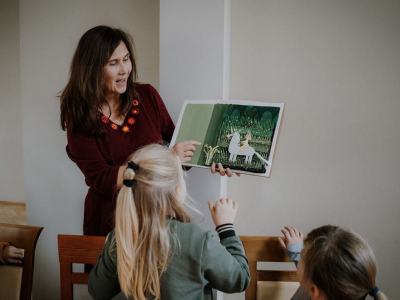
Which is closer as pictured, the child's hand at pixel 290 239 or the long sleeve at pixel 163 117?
the child's hand at pixel 290 239

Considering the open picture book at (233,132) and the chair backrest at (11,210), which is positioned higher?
the open picture book at (233,132)

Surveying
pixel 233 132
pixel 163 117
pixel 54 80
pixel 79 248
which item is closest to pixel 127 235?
pixel 79 248

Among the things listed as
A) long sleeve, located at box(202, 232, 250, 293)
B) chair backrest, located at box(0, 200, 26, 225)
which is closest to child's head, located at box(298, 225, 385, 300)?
long sleeve, located at box(202, 232, 250, 293)

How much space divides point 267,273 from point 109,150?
79cm

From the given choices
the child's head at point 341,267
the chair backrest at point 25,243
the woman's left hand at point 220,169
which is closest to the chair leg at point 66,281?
the chair backrest at point 25,243

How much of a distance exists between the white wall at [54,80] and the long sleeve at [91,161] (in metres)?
0.66

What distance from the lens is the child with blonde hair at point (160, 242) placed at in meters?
1.15

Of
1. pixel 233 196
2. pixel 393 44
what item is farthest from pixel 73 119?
pixel 393 44

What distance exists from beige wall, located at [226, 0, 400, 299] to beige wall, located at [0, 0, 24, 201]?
1.61 meters

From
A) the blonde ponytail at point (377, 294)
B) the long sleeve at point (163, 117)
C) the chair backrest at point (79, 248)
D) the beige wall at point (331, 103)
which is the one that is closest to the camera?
the blonde ponytail at point (377, 294)

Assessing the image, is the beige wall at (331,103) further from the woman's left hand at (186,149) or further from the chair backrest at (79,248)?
the chair backrest at (79,248)

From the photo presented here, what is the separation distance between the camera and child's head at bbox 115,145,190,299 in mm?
1150

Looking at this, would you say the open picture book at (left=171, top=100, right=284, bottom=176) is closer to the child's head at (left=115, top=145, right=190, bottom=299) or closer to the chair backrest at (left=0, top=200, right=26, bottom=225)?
the child's head at (left=115, top=145, right=190, bottom=299)

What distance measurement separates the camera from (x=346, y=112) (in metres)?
1.96
